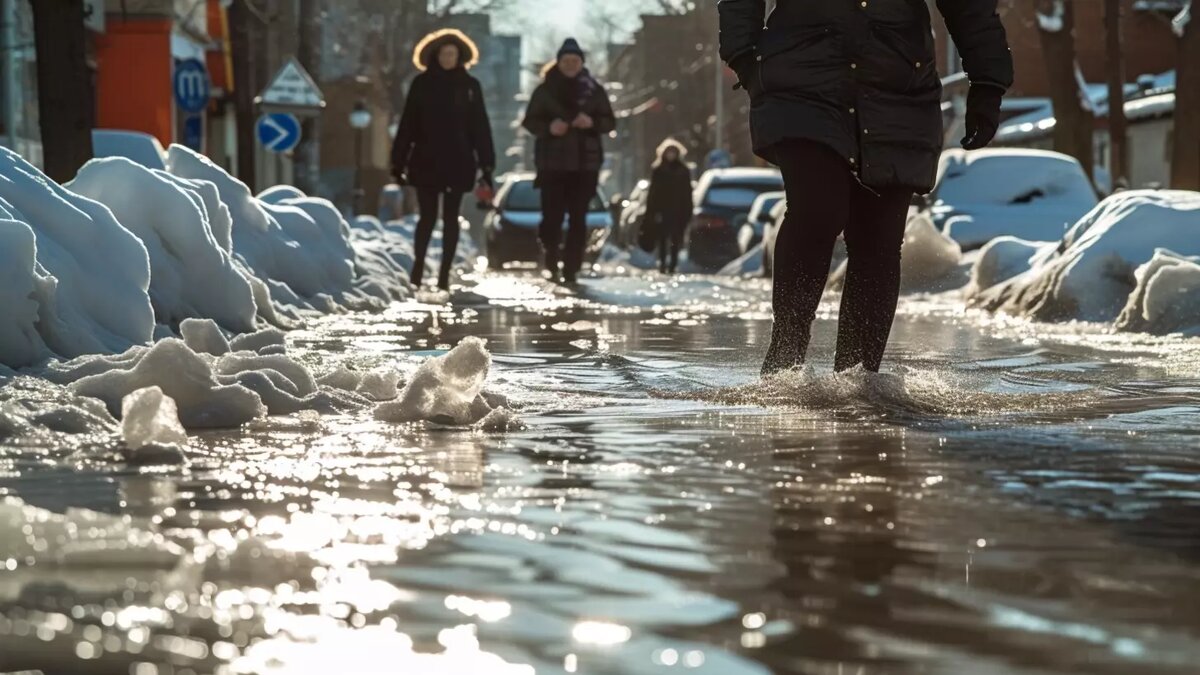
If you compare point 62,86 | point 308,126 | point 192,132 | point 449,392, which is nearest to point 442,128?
point 62,86

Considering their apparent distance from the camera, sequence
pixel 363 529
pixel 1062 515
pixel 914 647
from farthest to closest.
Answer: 1. pixel 1062 515
2. pixel 363 529
3. pixel 914 647

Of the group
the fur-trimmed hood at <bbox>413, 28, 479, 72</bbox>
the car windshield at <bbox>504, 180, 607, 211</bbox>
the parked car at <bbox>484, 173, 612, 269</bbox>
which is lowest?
the parked car at <bbox>484, 173, 612, 269</bbox>

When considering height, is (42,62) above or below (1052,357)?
above

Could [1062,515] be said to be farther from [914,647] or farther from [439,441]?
[439,441]

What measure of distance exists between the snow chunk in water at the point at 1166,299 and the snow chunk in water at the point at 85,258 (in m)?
5.22

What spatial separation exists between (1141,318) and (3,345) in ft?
21.6

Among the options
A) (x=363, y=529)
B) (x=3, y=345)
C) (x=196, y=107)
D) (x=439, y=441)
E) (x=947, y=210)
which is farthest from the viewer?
(x=196, y=107)

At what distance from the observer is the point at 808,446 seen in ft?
18.8

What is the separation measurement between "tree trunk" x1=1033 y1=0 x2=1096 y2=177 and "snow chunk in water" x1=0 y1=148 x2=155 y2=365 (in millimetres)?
24957

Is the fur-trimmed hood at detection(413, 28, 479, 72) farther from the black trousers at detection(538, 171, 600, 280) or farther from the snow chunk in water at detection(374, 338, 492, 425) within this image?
the snow chunk in water at detection(374, 338, 492, 425)

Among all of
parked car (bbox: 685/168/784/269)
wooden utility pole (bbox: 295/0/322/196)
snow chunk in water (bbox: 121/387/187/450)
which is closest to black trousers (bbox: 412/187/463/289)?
snow chunk in water (bbox: 121/387/187/450)

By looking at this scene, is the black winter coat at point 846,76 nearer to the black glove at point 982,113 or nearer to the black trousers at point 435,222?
the black glove at point 982,113

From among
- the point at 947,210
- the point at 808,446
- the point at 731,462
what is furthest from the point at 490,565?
the point at 947,210

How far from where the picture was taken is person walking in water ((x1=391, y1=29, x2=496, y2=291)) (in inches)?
691
